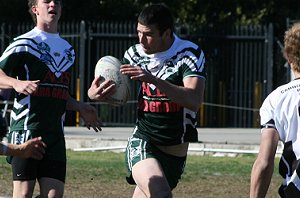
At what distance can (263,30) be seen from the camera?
92.0 feet

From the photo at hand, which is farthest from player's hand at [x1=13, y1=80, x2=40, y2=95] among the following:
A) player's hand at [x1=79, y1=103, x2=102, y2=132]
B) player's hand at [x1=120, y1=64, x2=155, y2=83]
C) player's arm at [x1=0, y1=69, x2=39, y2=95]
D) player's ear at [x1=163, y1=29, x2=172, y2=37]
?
player's ear at [x1=163, y1=29, x2=172, y2=37]

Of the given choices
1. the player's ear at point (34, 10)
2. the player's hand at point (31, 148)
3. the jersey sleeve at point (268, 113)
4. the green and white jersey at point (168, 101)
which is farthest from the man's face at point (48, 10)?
the jersey sleeve at point (268, 113)

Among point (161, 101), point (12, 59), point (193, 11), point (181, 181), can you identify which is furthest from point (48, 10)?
point (193, 11)

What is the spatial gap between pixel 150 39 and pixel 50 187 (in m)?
1.40

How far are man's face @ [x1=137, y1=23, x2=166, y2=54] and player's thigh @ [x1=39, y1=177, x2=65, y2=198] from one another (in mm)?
1276

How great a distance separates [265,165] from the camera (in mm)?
6266

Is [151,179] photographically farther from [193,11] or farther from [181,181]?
[193,11]

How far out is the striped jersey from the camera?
20.5 ft

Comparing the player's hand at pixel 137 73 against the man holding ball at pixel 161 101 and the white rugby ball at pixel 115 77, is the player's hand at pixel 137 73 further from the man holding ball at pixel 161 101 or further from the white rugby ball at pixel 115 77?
the white rugby ball at pixel 115 77

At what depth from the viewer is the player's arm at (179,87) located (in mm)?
7735

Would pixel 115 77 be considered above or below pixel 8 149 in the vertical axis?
above

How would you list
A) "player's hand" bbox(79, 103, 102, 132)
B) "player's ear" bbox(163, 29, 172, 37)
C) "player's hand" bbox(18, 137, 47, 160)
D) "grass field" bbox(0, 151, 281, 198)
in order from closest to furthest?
"player's hand" bbox(18, 137, 47, 160)
"player's ear" bbox(163, 29, 172, 37)
"player's hand" bbox(79, 103, 102, 132)
"grass field" bbox(0, 151, 281, 198)

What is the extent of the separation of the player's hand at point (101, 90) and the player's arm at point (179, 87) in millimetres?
303

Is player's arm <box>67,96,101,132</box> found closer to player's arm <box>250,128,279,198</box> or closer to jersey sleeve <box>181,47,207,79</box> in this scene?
jersey sleeve <box>181,47,207,79</box>
